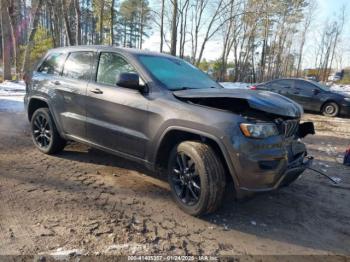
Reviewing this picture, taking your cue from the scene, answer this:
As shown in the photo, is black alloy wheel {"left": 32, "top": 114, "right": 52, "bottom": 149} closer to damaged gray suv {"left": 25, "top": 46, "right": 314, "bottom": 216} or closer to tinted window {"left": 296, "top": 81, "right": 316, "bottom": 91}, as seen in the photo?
damaged gray suv {"left": 25, "top": 46, "right": 314, "bottom": 216}

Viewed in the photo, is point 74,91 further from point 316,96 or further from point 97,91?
point 316,96

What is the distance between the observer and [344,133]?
898 centimetres

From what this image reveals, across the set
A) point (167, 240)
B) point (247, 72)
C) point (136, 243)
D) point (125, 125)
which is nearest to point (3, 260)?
point (136, 243)

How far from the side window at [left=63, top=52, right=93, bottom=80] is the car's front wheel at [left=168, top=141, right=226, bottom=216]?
1907 millimetres

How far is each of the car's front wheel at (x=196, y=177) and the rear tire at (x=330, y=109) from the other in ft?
33.6

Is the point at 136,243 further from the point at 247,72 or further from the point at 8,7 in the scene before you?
the point at 247,72

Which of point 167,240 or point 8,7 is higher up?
point 8,7

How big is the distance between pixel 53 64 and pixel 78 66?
0.74 metres

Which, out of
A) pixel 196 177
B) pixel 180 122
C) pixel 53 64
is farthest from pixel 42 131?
pixel 196 177

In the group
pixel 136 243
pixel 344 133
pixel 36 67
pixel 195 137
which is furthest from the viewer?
pixel 344 133

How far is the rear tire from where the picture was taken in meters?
12.1

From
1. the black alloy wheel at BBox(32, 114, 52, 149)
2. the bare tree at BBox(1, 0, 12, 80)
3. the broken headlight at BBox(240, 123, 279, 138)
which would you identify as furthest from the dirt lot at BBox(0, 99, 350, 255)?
the bare tree at BBox(1, 0, 12, 80)

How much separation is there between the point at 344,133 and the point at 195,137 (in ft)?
22.6

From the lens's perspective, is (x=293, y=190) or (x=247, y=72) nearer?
(x=293, y=190)
